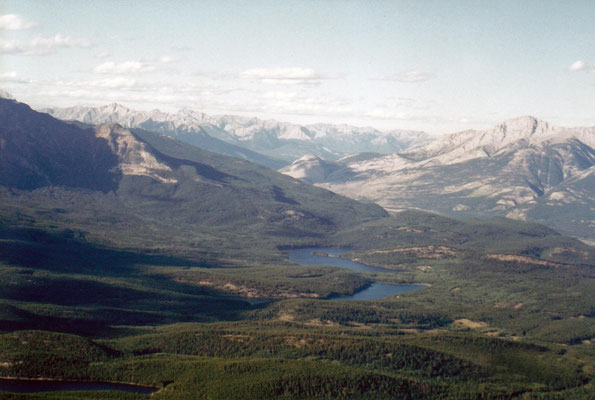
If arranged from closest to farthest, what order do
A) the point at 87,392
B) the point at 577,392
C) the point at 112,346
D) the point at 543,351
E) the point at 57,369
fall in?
1. the point at 87,392
2. the point at 57,369
3. the point at 577,392
4. the point at 112,346
5. the point at 543,351

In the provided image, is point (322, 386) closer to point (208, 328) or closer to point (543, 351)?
point (208, 328)

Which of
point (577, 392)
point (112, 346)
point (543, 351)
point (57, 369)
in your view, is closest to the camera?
point (57, 369)

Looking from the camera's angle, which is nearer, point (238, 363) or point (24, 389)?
point (24, 389)

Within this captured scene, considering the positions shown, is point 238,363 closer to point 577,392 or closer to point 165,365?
point 165,365

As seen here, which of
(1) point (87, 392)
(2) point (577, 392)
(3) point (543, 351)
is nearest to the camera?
(1) point (87, 392)

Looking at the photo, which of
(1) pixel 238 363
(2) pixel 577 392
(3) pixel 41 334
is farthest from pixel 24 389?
(2) pixel 577 392

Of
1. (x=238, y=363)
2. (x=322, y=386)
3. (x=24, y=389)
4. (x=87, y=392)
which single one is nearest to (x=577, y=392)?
(x=322, y=386)
